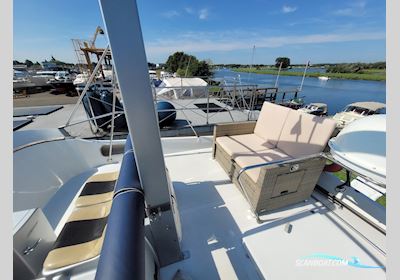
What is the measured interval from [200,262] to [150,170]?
81 cm

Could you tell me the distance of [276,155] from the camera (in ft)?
6.19

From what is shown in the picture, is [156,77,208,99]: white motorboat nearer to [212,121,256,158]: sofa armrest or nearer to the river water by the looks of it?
the river water

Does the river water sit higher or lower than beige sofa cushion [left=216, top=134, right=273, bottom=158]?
lower

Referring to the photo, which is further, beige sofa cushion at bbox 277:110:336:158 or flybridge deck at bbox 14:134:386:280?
beige sofa cushion at bbox 277:110:336:158

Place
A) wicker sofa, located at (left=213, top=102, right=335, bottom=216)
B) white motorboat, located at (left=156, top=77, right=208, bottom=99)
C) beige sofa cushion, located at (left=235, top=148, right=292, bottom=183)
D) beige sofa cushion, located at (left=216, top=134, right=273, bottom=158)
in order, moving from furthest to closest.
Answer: white motorboat, located at (left=156, top=77, right=208, bottom=99) → beige sofa cushion, located at (left=216, top=134, right=273, bottom=158) → beige sofa cushion, located at (left=235, top=148, right=292, bottom=183) → wicker sofa, located at (left=213, top=102, right=335, bottom=216)

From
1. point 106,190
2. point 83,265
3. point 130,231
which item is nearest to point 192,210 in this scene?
point 106,190

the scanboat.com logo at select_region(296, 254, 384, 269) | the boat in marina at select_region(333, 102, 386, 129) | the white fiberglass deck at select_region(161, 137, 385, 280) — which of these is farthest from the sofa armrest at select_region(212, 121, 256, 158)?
the boat in marina at select_region(333, 102, 386, 129)

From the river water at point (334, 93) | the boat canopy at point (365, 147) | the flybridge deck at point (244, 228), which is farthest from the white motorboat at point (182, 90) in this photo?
the boat canopy at point (365, 147)

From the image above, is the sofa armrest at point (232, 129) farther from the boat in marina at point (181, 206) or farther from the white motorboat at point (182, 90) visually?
the white motorboat at point (182, 90)

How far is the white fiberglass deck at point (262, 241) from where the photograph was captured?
3.89 ft

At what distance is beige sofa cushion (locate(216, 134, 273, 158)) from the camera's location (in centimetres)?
199

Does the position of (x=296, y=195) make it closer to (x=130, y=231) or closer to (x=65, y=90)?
(x=130, y=231)

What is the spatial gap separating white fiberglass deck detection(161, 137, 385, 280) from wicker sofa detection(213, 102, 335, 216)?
0.55ft

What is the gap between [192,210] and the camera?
5.48 feet
